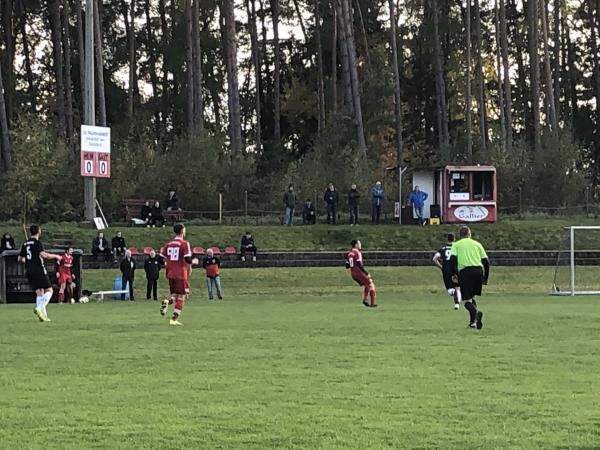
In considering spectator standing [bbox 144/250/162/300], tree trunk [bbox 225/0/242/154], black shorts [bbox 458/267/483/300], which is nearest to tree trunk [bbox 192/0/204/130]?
tree trunk [bbox 225/0/242/154]

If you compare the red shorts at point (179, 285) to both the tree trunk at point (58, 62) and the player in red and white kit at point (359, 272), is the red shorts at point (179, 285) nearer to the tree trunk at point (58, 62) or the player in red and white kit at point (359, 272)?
the player in red and white kit at point (359, 272)

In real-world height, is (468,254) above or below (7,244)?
above

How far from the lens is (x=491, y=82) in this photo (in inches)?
2822

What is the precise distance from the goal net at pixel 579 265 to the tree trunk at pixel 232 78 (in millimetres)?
17466

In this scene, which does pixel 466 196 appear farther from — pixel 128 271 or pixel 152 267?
pixel 128 271

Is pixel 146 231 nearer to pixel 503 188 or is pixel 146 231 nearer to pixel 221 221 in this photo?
pixel 221 221

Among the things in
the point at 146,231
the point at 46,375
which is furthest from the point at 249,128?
the point at 46,375

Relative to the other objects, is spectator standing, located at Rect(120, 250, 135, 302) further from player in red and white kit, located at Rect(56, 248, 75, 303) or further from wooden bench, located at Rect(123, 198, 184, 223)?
wooden bench, located at Rect(123, 198, 184, 223)

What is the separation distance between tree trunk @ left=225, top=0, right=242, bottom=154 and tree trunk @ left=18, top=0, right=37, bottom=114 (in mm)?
17292

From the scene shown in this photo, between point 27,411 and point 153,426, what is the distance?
143 centimetres

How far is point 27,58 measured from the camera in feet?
225

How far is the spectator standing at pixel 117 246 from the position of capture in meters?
37.1

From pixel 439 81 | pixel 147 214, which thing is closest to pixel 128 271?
pixel 147 214

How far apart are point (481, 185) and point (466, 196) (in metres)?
0.82
